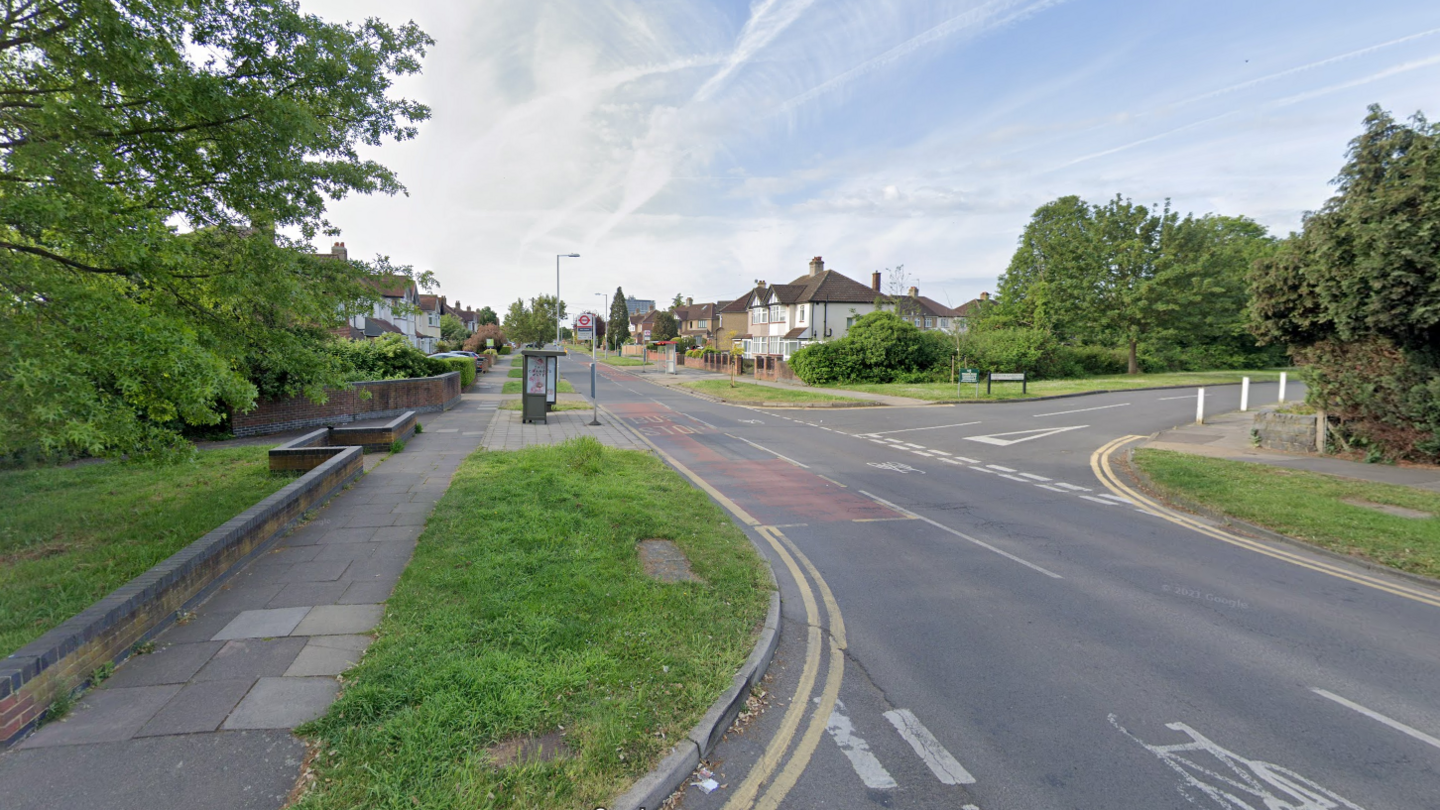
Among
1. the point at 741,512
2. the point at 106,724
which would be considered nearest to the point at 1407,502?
the point at 741,512

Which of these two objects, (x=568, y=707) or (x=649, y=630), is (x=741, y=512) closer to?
(x=649, y=630)

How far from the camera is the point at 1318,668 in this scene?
4895 mm

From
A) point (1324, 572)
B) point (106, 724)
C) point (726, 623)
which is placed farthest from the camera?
point (1324, 572)

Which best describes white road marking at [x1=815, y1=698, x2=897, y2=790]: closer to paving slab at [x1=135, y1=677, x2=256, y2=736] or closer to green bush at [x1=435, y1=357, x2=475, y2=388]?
paving slab at [x1=135, y1=677, x2=256, y2=736]

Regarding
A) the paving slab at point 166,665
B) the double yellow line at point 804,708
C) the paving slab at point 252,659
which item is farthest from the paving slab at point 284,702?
the double yellow line at point 804,708

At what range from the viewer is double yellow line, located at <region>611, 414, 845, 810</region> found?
3.49 meters

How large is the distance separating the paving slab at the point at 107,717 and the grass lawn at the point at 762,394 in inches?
977

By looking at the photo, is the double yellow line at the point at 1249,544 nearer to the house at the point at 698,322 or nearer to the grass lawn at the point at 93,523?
the grass lawn at the point at 93,523

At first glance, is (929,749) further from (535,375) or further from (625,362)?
(625,362)

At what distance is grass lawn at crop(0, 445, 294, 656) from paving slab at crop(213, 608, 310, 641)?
113 centimetres

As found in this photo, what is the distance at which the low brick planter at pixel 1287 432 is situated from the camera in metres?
14.0

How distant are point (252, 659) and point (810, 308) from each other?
2129 inches

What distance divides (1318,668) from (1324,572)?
3.07 metres

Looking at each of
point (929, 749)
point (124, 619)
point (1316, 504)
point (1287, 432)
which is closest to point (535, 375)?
point (124, 619)
